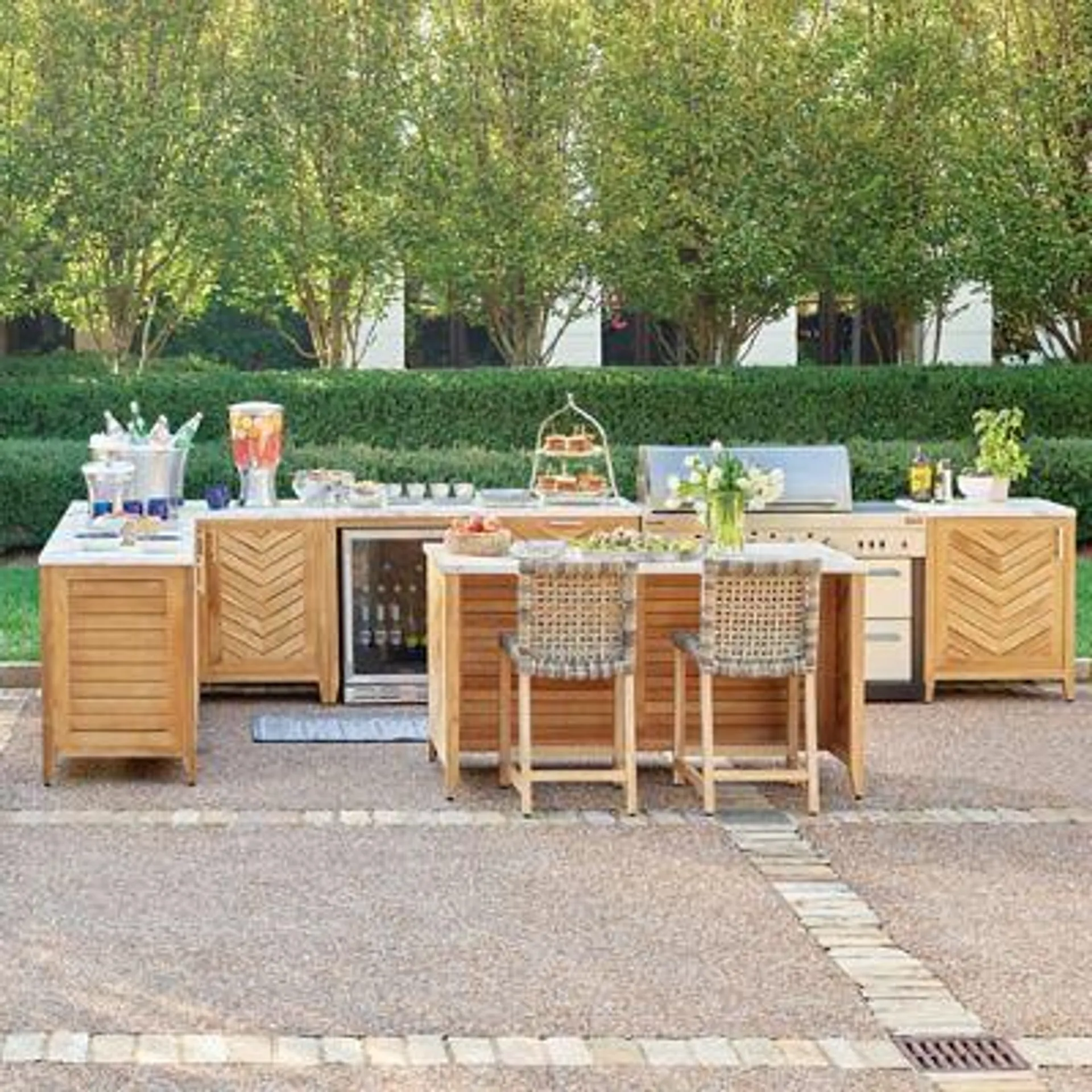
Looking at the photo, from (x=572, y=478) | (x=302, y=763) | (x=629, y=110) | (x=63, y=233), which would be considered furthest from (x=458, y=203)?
(x=302, y=763)

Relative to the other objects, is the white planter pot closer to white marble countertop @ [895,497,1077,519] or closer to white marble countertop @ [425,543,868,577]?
white marble countertop @ [895,497,1077,519]

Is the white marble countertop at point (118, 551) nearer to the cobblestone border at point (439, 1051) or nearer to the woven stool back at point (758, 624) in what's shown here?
the woven stool back at point (758, 624)

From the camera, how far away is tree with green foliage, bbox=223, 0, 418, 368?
22.3 meters

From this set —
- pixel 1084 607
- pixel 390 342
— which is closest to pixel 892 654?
pixel 1084 607

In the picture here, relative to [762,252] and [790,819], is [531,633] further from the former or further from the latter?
[762,252]

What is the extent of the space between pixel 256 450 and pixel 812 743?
4.45 meters

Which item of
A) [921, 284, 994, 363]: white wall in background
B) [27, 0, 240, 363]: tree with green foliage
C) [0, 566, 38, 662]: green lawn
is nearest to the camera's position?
[0, 566, 38, 662]: green lawn

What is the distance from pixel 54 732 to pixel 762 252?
1142cm

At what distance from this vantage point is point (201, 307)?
945 inches

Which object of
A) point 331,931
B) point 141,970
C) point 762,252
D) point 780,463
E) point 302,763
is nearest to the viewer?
point 141,970

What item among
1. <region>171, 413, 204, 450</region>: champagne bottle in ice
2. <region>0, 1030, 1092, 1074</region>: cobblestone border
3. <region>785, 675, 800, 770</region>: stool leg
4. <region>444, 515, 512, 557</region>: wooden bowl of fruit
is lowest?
<region>0, 1030, 1092, 1074</region>: cobblestone border

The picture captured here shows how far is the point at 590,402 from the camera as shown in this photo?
21.0 m

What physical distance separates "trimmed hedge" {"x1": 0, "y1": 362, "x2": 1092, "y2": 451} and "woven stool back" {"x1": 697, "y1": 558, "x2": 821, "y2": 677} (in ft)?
31.3

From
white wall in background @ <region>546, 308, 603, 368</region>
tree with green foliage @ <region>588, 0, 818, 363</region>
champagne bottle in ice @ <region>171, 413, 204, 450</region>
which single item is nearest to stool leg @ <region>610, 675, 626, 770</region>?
champagne bottle in ice @ <region>171, 413, 204, 450</region>
